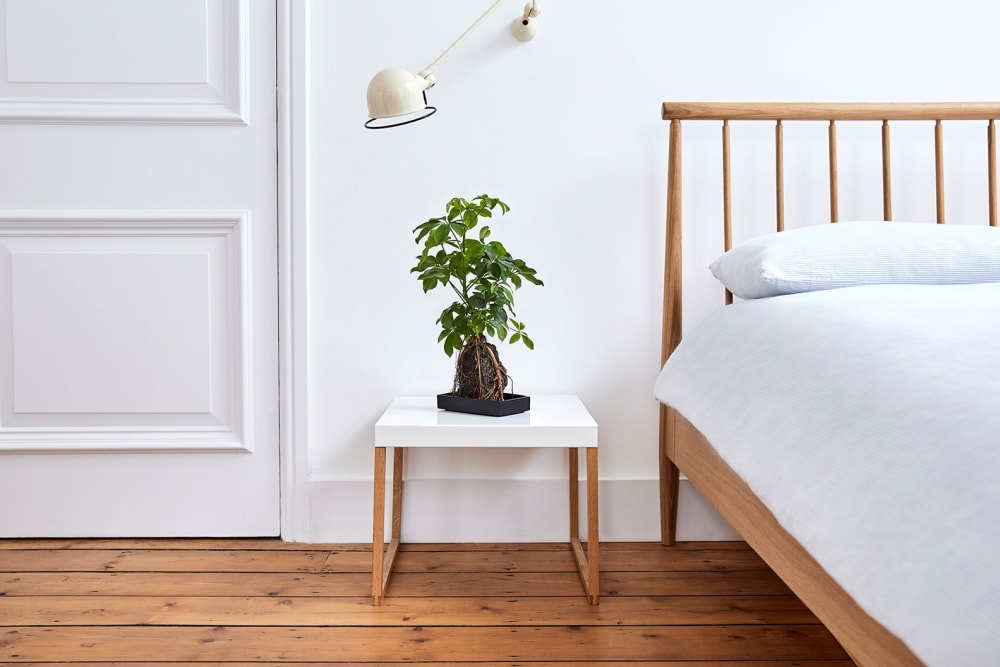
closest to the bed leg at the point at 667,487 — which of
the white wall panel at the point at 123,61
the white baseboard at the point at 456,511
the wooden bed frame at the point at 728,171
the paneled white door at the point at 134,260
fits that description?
the wooden bed frame at the point at 728,171

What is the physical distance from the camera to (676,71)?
168 centimetres

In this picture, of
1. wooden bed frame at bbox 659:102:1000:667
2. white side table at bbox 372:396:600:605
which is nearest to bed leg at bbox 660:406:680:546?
wooden bed frame at bbox 659:102:1000:667

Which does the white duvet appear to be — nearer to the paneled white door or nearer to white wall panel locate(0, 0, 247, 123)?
the paneled white door

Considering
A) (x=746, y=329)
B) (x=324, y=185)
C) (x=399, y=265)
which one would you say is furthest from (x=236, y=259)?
(x=746, y=329)

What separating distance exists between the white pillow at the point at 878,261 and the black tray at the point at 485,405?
0.47m

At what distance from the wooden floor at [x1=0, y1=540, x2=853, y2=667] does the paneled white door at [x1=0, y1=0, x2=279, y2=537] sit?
0.16 metres

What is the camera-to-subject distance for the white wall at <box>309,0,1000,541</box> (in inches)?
65.6

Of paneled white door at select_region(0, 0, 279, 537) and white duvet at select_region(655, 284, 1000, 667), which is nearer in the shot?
white duvet at select_region(655, 284, 1000, 667)

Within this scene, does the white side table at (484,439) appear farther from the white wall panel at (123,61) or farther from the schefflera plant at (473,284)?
the white wall panel at (123,61)

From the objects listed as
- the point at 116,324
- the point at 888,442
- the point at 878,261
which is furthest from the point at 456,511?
the point at 888,442

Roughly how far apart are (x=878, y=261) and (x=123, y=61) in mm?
1544

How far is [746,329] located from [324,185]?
0.98 meters

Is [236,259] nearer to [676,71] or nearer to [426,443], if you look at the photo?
[426,443]

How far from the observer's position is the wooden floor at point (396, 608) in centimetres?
115
